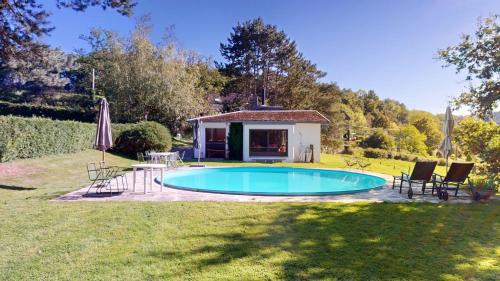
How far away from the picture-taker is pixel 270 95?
155 ft

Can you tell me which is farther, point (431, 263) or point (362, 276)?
point (431, 263)

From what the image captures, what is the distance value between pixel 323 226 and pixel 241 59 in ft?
134

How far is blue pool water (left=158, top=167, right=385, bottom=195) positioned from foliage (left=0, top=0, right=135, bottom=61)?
9.06 m

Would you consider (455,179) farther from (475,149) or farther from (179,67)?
(179,67)

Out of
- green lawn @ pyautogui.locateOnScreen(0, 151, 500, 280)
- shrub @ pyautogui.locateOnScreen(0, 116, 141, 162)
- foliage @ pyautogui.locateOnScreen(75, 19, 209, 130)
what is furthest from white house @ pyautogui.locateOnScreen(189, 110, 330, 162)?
green lawn @ pyautogui.locateOnScreen(0, 151, 500, 280)

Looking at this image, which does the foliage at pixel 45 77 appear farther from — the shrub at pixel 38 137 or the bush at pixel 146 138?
the bush at pixel 146 138

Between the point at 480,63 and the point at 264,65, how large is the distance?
1262 inches

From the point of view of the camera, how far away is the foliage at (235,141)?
2588 cm

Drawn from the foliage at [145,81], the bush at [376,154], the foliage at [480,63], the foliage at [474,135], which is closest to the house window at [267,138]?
the foliage at [145,81]

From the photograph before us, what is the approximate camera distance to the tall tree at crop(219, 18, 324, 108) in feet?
146

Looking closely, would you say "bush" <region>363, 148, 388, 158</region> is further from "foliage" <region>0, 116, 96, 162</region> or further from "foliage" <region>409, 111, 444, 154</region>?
"foliage" <region>0, 116, 96, 162</region>

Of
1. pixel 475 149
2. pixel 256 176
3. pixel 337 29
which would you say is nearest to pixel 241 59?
pixel 337 29

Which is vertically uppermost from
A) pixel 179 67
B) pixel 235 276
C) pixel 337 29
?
pixel 337 29

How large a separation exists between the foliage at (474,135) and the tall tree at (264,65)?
29.4 metres
